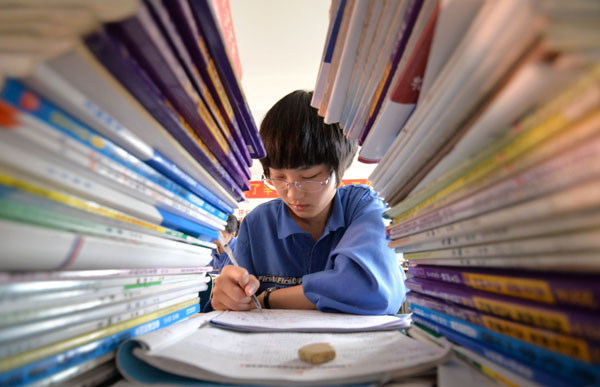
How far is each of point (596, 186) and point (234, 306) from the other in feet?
2.08

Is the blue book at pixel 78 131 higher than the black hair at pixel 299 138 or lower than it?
lower

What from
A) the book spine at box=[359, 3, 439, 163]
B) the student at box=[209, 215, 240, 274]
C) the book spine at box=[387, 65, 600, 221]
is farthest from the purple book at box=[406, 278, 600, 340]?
the student at box=[209, 215, 240, 274]

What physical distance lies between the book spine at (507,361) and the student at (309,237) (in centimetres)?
29

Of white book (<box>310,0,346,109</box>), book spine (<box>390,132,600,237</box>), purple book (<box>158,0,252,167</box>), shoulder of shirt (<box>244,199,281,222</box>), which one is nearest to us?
book spine (<box>390,132,600,237</box>)

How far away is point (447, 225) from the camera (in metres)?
0.31

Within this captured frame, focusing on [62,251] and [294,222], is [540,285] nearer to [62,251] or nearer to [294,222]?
[62,251]

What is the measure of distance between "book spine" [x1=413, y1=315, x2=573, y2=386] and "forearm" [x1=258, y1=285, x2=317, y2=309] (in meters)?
0.37

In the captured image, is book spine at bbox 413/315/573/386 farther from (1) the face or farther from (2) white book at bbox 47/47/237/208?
(1) the face

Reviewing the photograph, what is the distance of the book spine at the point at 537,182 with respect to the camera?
0.16 metres

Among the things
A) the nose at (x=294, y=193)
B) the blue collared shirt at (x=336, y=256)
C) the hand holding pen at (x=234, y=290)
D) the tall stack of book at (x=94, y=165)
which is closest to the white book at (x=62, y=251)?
the tall stack of book at (x=94, y=165)

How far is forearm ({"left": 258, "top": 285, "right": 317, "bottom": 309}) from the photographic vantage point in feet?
2.24

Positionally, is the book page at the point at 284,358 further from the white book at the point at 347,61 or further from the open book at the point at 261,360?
the white book at the point at 347,61

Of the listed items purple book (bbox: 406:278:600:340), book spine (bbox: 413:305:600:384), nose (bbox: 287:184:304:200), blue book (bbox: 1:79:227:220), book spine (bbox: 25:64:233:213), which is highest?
nose (bbox: 287:184:304:200)

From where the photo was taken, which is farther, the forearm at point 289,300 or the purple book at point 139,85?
the forearm at point 289,300
